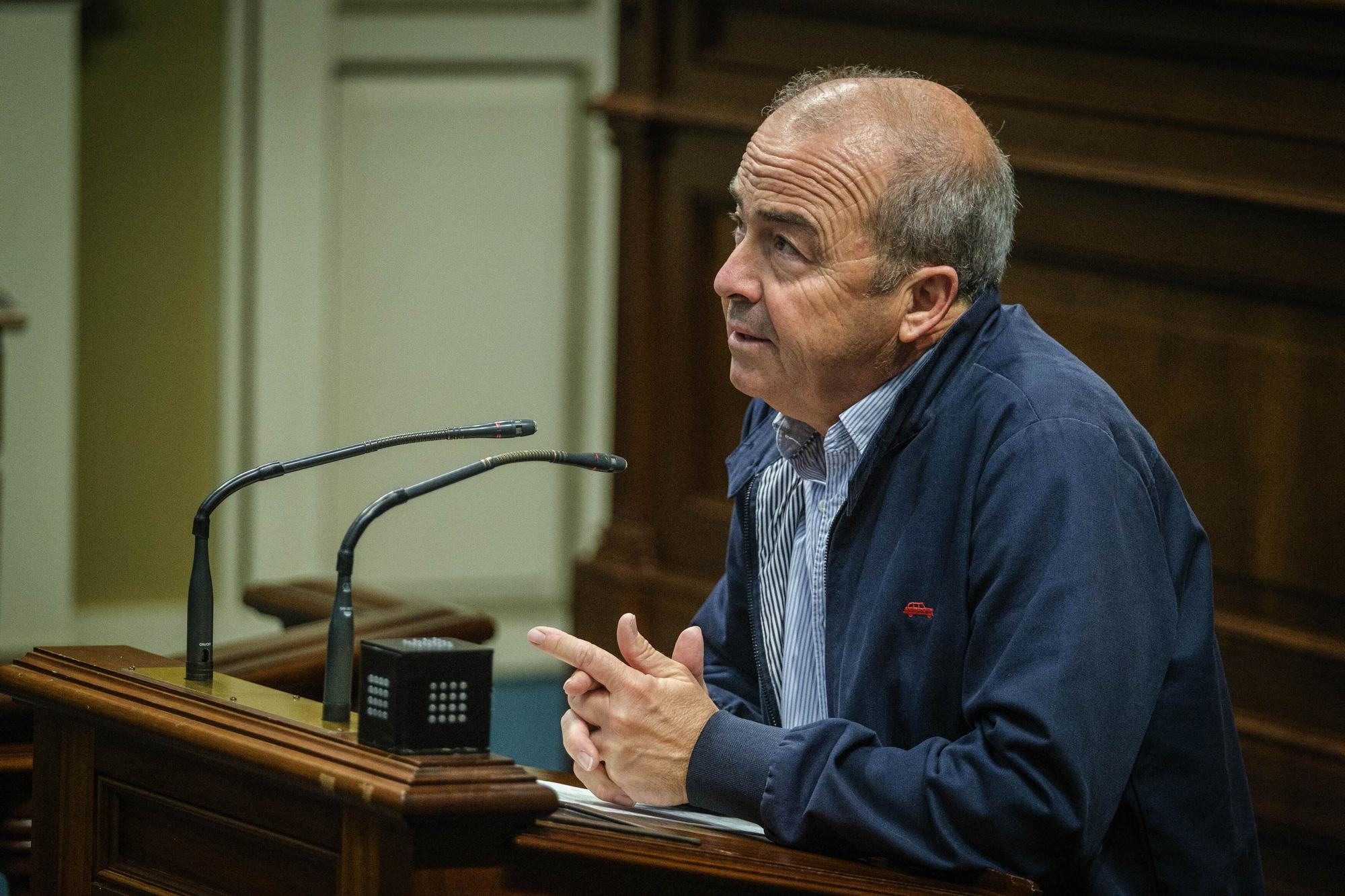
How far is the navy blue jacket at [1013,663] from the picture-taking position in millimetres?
1486

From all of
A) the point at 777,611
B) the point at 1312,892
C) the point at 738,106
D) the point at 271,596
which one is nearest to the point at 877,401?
the point at 777,611

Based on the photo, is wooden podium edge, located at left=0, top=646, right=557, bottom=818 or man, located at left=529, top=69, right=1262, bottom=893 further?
man, located at left=529, top=69, right=1262, bottom=893

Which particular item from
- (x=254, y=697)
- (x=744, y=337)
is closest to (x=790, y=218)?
(x=744, y=337)

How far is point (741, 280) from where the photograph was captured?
1811 mm

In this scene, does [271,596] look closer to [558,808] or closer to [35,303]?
[558,808]

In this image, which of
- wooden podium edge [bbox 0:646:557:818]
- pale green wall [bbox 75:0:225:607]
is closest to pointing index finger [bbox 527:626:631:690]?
wooden podium edge [bbox 0:646:557:818]

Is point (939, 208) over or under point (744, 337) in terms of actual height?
over

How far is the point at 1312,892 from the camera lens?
2.56 m

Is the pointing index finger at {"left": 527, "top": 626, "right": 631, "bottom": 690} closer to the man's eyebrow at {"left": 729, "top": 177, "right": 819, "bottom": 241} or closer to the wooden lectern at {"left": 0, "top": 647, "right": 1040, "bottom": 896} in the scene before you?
the wooden lectern at {"left": 0, "top": 647, "right": 1040, "bottom": 896}

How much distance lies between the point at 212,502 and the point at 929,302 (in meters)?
0.74

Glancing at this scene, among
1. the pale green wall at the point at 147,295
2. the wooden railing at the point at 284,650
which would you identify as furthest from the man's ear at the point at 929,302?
the pale green wall at the point at 147,295

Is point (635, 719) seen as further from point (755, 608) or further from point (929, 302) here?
point (929, 302)

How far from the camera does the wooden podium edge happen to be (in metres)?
1.31

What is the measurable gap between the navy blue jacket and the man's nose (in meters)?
0.20
